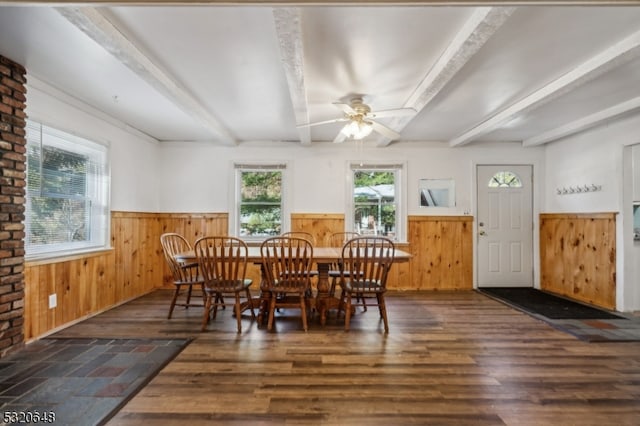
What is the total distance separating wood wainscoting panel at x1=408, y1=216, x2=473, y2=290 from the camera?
178 inches

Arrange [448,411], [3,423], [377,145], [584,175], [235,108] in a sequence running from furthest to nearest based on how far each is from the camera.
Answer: [377,145] → [584,175] → [235,108] → [448,411] → [3,423]

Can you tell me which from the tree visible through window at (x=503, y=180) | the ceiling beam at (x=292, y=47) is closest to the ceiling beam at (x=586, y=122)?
the tree visible through window at (x=503, y=180)

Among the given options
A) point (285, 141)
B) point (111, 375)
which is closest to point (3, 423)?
point (111, 375)

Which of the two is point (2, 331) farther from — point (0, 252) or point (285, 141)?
point (285, 141)

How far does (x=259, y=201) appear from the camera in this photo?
4680 mm

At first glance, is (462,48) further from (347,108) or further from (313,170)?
(313,170)

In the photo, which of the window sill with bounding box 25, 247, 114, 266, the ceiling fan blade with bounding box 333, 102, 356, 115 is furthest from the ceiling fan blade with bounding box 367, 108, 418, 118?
the window sill with bounding box 25, 247, 114, 266

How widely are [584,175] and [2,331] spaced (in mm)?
6076

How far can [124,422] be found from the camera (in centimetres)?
157

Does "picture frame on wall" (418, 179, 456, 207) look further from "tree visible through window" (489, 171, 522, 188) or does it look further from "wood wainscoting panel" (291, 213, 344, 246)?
"wood wainscoting panel" (291, 213, 344, 246)

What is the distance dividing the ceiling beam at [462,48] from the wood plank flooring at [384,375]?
213 centimetres

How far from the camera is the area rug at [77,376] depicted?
5.40ft

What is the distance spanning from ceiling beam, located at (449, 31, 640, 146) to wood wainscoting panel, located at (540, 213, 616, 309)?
1.76m

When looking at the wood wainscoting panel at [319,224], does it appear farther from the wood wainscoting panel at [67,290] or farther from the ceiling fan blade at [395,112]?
the wood wainscoting panel at [67,290]
